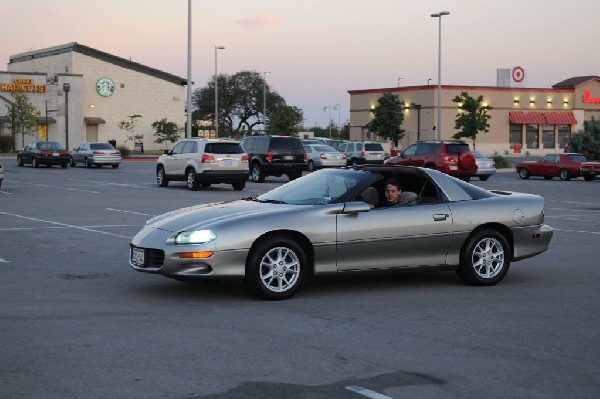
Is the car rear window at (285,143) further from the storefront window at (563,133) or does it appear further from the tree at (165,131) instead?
the storefront window at (563,133)

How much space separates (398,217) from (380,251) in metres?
0.43

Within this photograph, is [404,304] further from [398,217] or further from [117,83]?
[117,83]

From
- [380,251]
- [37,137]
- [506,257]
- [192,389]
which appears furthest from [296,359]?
[37,137]

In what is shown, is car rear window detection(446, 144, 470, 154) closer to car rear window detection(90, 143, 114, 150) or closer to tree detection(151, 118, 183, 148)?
car rear window detection(90, 143, 114, 150)

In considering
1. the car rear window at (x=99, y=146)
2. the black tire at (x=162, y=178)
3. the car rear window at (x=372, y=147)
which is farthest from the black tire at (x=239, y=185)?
the car rear window at (x=99, y=146)

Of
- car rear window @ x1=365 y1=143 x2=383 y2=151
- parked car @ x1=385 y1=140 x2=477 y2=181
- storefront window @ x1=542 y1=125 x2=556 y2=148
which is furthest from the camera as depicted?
storefront window @ x1=542 y1=125 x2=556 y2=148

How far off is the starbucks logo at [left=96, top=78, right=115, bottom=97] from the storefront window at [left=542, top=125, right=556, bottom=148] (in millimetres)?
46036

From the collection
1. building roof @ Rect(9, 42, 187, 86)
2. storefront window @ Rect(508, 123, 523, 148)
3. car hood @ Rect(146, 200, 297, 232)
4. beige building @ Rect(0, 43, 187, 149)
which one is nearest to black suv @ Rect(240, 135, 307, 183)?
car hood @ Rect(146, 200, 297, 232)

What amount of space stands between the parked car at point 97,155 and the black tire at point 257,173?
710 inches

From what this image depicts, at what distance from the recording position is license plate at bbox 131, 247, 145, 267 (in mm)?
9720

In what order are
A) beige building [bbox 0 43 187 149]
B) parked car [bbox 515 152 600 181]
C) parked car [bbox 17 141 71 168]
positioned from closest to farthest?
1. parked car [bbox 515 152 600 181]
2. parked car [bbox 17 141 71 168]
3. beige building [bbox 0 43 187 149]

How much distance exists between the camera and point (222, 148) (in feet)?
102

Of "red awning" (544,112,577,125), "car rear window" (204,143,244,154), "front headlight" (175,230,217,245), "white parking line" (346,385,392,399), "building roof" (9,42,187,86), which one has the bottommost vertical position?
"white parking line" (346,385,392,399)

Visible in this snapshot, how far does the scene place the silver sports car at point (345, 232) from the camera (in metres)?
9.39
